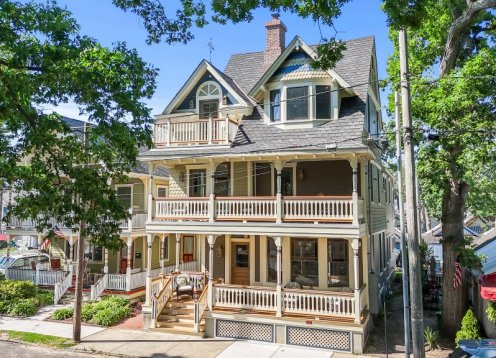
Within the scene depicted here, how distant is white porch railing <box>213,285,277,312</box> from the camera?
573 inches

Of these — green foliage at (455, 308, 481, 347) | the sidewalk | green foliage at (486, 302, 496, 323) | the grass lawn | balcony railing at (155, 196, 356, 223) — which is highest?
balcony railing at (155, 196, 356, 223)

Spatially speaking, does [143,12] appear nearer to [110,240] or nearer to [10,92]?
[10,92]

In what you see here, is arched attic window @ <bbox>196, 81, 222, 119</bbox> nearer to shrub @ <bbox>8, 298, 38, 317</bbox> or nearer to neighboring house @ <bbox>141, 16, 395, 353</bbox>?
neighboring house @ <bbox>141, 16, 395, 353</bbox>

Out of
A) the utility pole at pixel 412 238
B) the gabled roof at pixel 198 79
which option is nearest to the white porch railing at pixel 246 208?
the gabled roof at pixel 198 79

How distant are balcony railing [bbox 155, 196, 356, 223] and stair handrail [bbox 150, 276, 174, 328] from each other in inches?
112

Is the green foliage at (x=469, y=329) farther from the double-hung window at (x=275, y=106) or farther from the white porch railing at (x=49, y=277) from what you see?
the white porch railing at (x=49, y=277)

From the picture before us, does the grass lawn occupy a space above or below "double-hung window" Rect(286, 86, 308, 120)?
below

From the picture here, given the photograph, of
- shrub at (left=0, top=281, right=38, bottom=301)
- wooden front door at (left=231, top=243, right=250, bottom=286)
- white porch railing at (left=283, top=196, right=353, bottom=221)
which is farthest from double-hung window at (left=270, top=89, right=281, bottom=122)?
shrub at (left=0, top=281, right=38, bottom=301)

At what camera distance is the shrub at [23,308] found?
58.6ft

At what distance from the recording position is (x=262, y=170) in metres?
17.3

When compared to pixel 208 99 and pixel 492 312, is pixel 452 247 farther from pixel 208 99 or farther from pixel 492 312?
pixel 208 99

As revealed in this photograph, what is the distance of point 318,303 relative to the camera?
14109 millimetres

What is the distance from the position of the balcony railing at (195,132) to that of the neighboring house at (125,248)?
5.49m

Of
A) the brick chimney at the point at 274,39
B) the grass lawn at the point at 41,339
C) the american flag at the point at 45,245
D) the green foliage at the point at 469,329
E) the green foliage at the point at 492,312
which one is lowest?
the grass lawn at the point at 41,339
